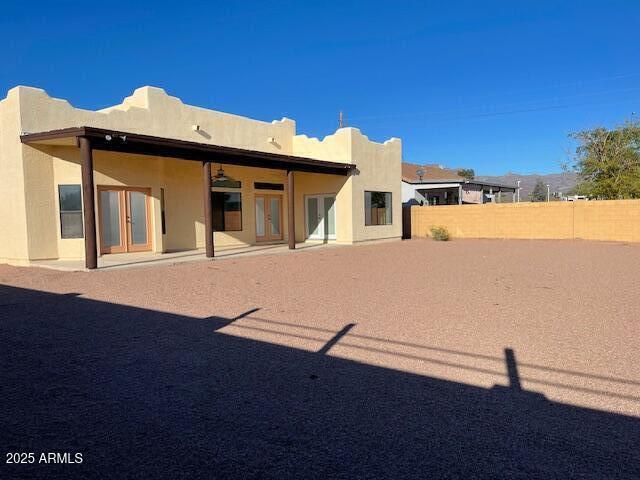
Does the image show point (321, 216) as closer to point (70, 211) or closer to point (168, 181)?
point (168, 181)

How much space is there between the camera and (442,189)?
1330 inches

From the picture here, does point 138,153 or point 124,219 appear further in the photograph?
point 124,219

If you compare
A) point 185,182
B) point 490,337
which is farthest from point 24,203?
point 490,337

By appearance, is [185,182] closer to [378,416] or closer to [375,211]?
[375,211]

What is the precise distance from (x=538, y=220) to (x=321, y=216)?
11.3 meters

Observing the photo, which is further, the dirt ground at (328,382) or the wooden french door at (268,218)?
the wooden french door at (268,218)

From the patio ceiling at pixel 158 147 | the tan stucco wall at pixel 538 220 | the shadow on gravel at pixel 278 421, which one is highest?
the patio ceiling at pixel 158 147

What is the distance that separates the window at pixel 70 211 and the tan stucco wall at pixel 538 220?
18.4 meters

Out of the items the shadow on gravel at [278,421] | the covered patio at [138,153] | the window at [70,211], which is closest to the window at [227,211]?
the covered patio at [138,153]

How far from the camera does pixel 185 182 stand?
1794 cm

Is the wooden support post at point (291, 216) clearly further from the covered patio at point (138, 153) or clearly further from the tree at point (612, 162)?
the tree at point (612, 162)

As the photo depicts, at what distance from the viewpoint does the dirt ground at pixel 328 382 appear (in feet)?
9.64

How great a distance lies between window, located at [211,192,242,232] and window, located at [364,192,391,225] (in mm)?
6001

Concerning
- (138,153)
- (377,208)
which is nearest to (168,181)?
(138,153)
